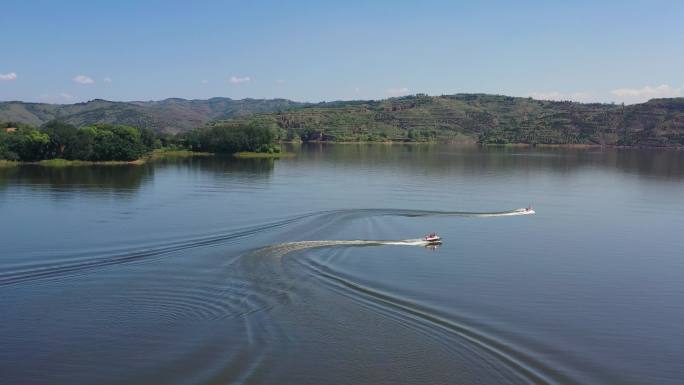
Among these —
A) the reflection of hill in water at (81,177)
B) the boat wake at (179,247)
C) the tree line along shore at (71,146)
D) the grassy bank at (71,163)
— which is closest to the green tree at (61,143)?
the tree line along shore at (71,146)

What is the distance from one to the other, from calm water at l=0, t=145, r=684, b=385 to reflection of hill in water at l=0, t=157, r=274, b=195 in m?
11.7

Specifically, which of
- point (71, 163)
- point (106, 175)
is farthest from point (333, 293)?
point (71, 163)

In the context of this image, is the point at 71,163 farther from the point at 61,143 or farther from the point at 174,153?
the point at 174,153

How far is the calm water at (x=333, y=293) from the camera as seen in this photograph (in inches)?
684

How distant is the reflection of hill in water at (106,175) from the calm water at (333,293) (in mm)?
11690

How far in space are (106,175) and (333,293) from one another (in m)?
59.6

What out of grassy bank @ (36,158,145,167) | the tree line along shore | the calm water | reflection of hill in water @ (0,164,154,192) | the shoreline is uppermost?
the tree line along shore

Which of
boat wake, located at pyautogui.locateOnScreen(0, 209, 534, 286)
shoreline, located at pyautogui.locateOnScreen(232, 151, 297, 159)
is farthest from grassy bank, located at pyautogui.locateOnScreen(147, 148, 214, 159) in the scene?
boat wake, located at pyautogui.locateOnScreen(0, 209, 534, 286)

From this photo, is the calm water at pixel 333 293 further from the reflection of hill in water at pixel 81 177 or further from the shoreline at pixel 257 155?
the shoreline at pixel 257 155

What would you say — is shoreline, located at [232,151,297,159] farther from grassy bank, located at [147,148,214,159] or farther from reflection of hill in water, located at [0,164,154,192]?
reflection of hill in water, located at [0,164,154,192]

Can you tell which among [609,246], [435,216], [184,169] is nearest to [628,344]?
[609,246]

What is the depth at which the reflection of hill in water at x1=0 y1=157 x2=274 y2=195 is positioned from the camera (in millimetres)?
61219

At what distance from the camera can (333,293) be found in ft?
77.6

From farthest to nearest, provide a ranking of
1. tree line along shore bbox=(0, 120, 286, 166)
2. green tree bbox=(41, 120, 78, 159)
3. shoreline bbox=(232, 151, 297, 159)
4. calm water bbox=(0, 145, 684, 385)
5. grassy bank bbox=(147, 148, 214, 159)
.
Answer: grassy bank bbox=(147, 148, 214, 159) → shoreline bbox=(232, 151, 297, 159) → green tree bbox=(41, 120, 78, 159) → tree line along shore bbox=(0, 120, 286, 166) → calm water bbox=(0, 145, 684, 385)
